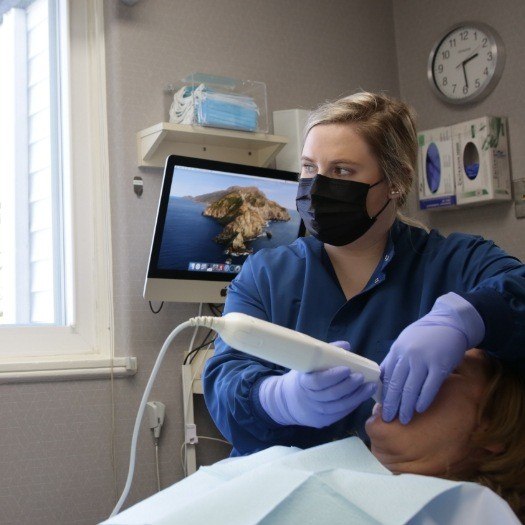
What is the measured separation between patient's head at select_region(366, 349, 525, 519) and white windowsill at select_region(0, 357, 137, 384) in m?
1.48

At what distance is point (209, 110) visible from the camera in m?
2.64

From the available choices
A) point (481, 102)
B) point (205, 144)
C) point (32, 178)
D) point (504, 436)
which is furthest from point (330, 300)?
point (481, 102)

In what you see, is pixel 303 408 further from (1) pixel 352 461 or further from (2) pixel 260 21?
(2) pixel 260 21

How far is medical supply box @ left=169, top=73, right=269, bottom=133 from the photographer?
264cm

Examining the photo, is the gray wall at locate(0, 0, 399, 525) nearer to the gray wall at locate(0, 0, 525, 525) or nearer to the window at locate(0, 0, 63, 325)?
the gray wall at locate(0, 0, 525, 525)

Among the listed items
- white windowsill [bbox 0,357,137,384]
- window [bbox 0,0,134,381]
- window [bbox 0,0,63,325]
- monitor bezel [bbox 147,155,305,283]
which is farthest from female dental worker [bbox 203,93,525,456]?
window [bbox 0,0,63,325]

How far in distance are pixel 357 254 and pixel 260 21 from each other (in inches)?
70.3

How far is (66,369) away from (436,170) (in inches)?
68.4

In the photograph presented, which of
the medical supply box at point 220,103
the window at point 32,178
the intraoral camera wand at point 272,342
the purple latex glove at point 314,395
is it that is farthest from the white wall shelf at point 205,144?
the intraoral camera wand at point 272,342

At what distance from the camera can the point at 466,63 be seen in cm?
325

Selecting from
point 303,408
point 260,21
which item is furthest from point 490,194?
point 303,408

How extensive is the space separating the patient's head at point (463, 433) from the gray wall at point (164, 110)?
59.2 inches

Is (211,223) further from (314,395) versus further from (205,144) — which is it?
(314,395)

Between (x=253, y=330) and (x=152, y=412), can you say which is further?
(x=152, y=412)
